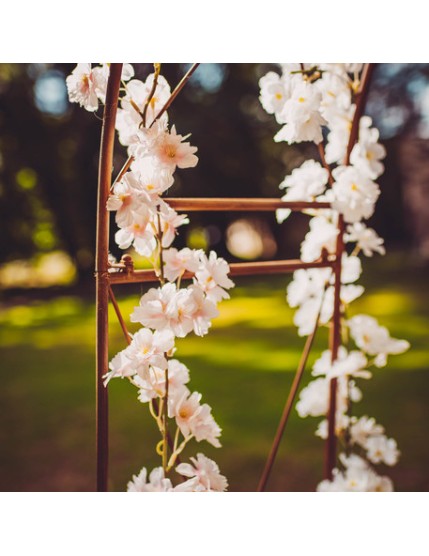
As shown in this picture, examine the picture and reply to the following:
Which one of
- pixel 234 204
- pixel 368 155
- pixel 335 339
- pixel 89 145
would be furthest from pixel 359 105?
pixel 89 145

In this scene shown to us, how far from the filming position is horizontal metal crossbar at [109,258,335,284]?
81 centimetres

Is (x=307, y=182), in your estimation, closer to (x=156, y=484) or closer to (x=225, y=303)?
(x=156, y=484)

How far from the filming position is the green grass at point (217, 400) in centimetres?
226

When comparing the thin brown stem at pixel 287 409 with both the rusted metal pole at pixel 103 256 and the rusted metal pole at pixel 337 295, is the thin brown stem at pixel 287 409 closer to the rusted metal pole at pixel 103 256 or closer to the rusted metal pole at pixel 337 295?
the rusted metal pole at pixel 337 295

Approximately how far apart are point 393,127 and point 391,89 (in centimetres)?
79

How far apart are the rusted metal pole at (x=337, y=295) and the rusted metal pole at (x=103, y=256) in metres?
0.47

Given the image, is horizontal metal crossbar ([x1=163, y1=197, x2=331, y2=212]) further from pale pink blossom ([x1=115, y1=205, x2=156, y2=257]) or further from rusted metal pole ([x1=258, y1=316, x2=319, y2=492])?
rusted metal pole ([x1=258, y1=316, x2=319, y2=492])

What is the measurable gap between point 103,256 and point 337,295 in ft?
1.63

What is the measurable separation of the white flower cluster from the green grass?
3.24ft

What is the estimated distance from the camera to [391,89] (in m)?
5.76

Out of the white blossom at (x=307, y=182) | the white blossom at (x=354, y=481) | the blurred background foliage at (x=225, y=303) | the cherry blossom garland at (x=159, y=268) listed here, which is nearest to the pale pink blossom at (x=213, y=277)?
the cherry blossom garland at (x=159, y=268)

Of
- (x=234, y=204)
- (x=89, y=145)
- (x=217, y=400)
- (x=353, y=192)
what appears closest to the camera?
(x=234, y=204)

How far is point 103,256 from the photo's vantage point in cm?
77
